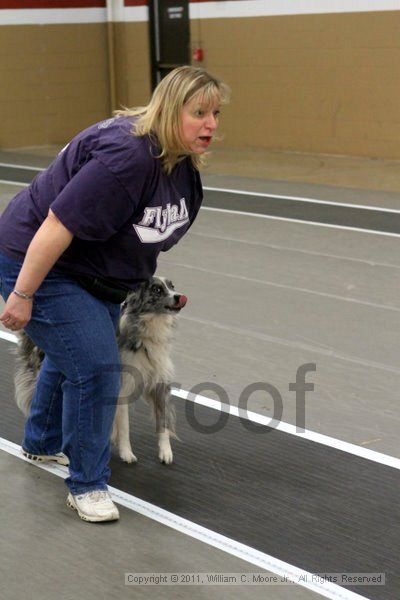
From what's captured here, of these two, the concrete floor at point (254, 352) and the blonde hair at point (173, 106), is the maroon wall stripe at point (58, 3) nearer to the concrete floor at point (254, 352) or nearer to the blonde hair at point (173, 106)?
the concrete floor at point (254, 352)

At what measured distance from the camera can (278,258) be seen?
8.09 meters

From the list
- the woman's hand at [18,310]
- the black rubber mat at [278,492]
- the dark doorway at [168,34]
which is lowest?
the black rubber mat at [278,492]

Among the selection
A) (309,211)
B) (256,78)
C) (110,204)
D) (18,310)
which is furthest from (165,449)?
(256,78)

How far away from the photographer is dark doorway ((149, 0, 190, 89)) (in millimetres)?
15289

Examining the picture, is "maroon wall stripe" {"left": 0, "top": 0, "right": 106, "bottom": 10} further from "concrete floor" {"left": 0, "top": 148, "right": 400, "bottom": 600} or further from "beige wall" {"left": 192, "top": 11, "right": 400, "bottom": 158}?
"concrete floor" {"left": 0, "top": 148, "right": 400, "bottom": 600}

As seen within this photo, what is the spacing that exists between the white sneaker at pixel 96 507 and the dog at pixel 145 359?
1.75 feet

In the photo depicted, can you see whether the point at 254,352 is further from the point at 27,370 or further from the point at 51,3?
the point at 51,3

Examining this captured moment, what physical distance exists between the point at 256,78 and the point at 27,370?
10822 mm

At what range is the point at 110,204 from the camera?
3.43 metres

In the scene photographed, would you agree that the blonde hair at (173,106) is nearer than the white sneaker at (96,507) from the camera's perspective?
Yes

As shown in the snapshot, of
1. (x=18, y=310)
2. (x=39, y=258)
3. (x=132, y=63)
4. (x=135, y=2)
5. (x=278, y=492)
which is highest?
(x=135, y=2)

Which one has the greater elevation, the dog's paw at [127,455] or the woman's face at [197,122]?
the woman's face at [197,122]

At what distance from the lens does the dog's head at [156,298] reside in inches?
161

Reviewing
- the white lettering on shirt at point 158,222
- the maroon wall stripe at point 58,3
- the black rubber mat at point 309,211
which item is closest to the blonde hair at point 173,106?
the white lettering on shirt at point 158,222
